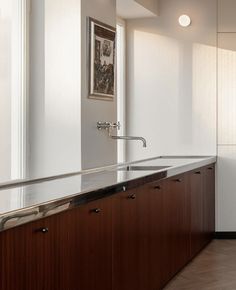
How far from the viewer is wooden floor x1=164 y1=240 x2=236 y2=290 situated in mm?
4524

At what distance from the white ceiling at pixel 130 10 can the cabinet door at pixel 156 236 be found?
82.7 inches

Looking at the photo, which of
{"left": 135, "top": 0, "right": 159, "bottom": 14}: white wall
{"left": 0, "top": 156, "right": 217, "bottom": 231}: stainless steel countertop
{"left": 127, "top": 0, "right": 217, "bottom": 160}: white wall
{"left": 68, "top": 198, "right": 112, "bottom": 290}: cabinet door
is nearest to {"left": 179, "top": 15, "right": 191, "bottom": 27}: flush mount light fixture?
{"left": 127, "top": 0, "right": 217, "bottom": 160}: white wall

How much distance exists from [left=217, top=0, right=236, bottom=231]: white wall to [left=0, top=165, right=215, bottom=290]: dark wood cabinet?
81 cm

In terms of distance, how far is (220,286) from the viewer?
14.8ft

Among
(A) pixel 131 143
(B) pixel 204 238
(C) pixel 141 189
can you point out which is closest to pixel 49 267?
(C) pixel 141 189

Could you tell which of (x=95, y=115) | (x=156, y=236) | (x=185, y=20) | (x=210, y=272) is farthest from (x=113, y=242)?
(x=185, y=20)

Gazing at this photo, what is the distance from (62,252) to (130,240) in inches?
40.6

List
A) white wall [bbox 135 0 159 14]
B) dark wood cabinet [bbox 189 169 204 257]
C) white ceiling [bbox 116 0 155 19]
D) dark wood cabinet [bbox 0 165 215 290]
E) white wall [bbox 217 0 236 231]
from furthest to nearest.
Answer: white wall [bbox 217 0 236 231]
white wall [bbox 135 0 159 14]
white ceiling [bbox 116 0 155 19]
dark wood cabinet [bbox 189 169 204 257]
dark wood cabinet [bbox 0 165 215 290]

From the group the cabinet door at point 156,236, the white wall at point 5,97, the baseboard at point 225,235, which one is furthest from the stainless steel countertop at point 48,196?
the baseboard at point 225,235

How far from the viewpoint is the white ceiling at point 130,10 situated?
18.8 feet

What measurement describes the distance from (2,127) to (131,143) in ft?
8.45

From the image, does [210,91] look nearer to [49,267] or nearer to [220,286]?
[220,286]

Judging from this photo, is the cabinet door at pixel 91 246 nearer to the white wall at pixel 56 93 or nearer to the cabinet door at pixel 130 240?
the cabinet door at pixel 130 240

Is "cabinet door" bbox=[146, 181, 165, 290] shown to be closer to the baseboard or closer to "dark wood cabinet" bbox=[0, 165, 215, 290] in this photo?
"dark wood cabinet" bbox=[0, 165, 215, 290]
